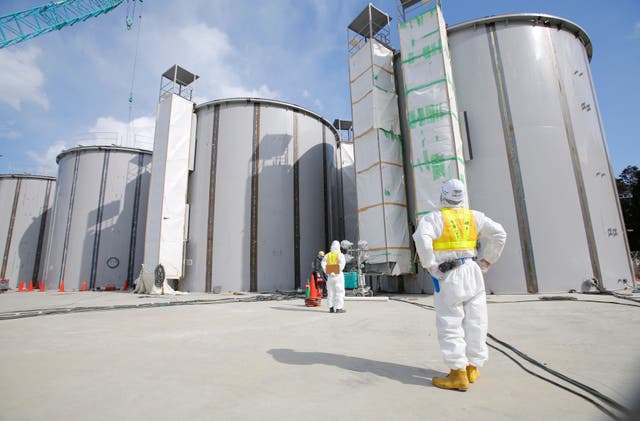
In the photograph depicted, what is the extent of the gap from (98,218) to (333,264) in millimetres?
20592

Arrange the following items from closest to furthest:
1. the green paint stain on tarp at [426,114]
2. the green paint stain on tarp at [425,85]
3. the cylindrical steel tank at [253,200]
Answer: the green paint stain on tarp at [426,114] < the green paint stain on tarp at [425,85] < the cylindrical steel tank at [253,200]

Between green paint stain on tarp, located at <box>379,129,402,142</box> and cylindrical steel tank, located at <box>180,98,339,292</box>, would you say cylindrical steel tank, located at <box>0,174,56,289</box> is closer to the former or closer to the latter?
cylindrical steel tank, located at <box>180,98,339,292</box>

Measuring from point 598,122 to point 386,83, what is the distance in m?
9.48

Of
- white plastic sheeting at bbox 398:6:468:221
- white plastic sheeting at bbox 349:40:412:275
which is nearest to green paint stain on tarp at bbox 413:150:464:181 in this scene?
white plastic sheeting at bbox 398:6:468:221

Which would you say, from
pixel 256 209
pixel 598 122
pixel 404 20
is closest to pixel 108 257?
pixel 256 209

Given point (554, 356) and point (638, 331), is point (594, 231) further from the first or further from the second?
point (554, 356)

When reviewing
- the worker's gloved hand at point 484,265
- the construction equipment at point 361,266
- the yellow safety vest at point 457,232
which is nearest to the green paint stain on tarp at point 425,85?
the construction equipment at point 361,266

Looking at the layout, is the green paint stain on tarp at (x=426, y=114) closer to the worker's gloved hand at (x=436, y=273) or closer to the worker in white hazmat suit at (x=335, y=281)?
the worker in white hazmat suit at (x=335, y=281)

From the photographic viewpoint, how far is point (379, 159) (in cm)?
1446

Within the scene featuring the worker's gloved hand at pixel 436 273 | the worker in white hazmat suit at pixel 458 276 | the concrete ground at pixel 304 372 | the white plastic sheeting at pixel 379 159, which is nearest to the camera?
the concrete ground at pixel 304 372

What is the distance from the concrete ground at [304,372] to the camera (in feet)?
7.95

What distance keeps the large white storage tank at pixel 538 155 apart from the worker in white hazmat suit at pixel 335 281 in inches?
275

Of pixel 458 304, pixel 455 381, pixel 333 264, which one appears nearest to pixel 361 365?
pixel 455 381

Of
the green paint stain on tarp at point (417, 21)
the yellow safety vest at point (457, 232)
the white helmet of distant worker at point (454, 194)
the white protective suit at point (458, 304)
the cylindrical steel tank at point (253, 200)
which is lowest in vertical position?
the white protective suit at point (458, 304)
